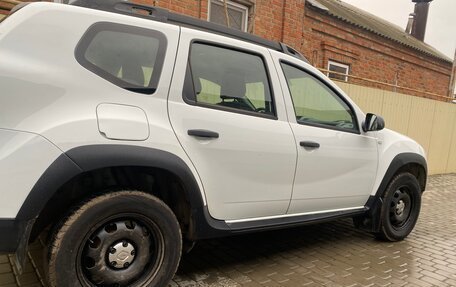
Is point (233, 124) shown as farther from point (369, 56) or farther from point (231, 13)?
point (369, 56)

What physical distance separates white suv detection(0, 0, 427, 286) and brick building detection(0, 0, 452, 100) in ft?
11.1

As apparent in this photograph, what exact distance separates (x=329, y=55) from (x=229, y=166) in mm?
9140

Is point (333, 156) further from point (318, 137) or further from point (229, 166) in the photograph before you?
point (229, 166)

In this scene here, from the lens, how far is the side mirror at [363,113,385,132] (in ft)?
12.0

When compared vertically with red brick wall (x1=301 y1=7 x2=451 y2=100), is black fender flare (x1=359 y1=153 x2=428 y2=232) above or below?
below

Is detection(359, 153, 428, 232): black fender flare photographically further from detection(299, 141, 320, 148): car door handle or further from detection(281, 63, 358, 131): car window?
detection(299, 141, 320, 148): car door handle

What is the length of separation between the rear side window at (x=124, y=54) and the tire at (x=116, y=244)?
705mm

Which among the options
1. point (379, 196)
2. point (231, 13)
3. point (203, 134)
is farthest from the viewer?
point (231, 13)

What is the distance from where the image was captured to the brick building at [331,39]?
826cm

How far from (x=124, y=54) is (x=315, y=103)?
179 centimetres

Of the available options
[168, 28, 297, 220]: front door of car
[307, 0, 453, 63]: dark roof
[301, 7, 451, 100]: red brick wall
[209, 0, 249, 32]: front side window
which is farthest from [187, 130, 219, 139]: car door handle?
[307, 0, 453, 63]: dark roof

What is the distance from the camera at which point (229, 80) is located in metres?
2.93

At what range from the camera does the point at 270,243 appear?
13.0 feet

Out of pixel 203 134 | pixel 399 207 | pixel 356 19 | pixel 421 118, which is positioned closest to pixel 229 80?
pixel 203 134
